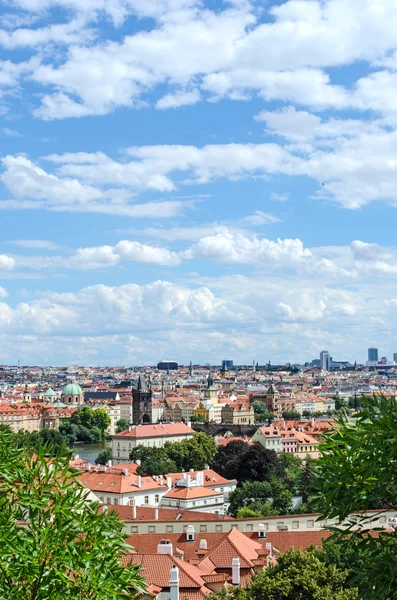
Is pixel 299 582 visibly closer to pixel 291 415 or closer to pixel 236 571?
pixel 236 571

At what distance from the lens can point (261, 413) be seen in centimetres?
15000

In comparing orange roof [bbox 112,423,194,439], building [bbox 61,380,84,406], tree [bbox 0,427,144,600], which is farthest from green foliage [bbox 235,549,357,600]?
building [bbox 61,380,84,406]

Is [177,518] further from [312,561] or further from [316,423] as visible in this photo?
[316,423]

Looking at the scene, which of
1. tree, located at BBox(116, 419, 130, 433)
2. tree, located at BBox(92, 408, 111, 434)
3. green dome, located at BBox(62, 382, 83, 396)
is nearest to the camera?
tree, located at BBox(92, 408, 111, 434)

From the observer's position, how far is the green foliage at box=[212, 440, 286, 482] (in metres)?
61.8

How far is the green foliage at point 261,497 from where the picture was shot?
4931 centimetres

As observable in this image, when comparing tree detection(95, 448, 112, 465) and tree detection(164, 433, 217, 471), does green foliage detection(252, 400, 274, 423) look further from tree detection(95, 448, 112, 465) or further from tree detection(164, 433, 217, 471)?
tree detection(164, 433, 217, 471)

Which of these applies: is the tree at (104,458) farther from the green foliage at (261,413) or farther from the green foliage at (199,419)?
the green foliage at (261,413)

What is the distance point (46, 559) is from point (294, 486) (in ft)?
170

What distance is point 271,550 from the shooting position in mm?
30141

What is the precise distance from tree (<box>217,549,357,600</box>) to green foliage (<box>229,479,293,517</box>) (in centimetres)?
2775

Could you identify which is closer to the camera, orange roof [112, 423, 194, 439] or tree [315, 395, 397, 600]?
tree [315, 395, 397, 600]

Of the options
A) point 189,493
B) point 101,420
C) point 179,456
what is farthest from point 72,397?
point 189,493

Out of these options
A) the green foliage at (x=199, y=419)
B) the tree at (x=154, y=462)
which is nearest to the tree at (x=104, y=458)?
the tree at (x=154, y=462)
